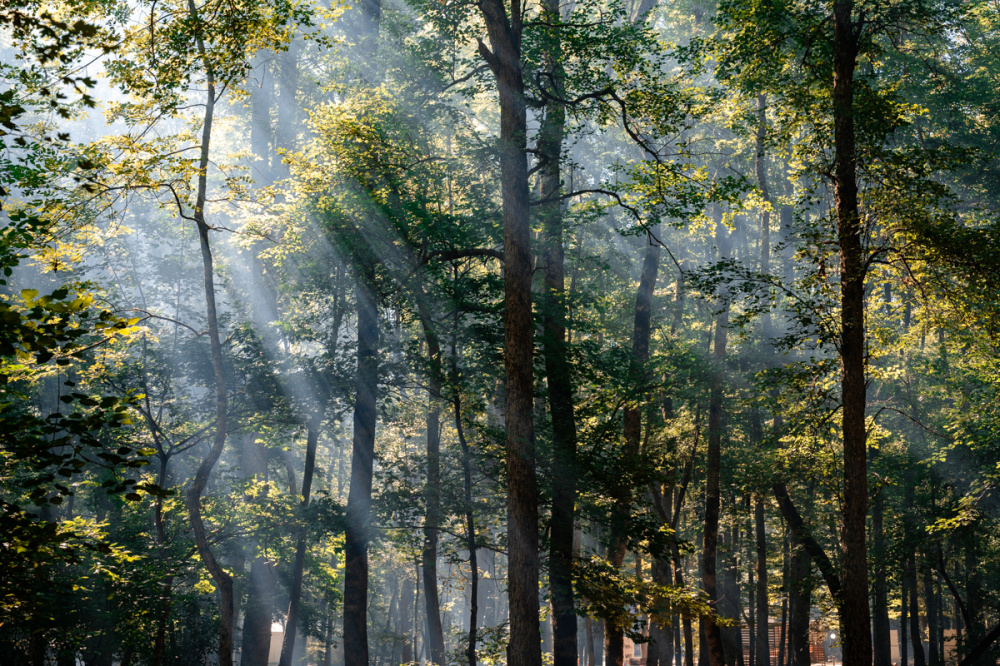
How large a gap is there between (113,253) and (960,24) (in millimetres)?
26661

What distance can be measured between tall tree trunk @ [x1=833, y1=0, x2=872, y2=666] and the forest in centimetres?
5

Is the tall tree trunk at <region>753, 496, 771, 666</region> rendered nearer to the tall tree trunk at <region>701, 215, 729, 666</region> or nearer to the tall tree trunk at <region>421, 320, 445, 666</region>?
the tall tree trunk at <region>701, 215, 729, 666</region>

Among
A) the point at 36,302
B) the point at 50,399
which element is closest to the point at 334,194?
the point at 36,302

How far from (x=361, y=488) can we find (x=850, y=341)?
11466 millimetres

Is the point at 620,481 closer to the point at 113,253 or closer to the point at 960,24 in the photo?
the point at 960,24

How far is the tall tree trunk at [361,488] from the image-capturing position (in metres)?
15.3

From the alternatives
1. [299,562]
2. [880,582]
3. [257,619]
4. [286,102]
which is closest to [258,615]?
[257,619]

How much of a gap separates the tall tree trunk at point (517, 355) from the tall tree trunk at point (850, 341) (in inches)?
182

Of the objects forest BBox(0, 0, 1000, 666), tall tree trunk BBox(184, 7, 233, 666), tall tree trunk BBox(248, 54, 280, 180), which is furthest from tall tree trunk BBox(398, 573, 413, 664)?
tall tree trunk BBox(184, 7, 233, 666)

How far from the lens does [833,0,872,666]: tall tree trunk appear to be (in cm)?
1010

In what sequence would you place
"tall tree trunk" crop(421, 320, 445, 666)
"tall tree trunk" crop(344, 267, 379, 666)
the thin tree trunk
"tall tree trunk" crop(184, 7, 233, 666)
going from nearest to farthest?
"tall tree trunk" crop(184, 7, 233, 666) → the thin tree trunk → "tall tree trunk" crop(421, 320, 445, 666) → "tall tree trunk" crop(344, 267, 379, 666)

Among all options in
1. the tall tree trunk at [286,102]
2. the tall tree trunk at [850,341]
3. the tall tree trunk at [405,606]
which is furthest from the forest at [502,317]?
the tall tree trunk at [405,606]

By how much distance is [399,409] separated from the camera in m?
20.4

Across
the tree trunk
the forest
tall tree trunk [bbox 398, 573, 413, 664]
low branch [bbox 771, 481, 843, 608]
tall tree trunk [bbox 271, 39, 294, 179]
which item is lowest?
tall tree trunk [bbox 398, 573, 413, 664]
